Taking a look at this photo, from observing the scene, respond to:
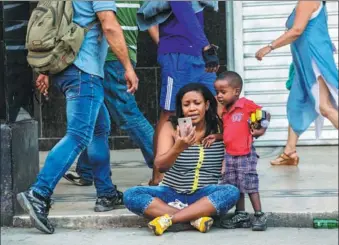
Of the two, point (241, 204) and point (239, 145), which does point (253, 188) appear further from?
point (239, 145)

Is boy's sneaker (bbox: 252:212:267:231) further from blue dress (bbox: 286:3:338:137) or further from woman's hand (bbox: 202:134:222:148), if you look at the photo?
blue dress (bbox: 286:3:338:137)

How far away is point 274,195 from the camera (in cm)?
666

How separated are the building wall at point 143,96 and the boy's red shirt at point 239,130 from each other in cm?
336

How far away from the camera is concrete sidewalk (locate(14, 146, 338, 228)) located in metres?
6.08

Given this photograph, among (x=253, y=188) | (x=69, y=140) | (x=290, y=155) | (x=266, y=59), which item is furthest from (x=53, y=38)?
(x=266, y=59)

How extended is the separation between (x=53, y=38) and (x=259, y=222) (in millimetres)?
1685

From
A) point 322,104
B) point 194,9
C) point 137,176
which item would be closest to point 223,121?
point 194,9

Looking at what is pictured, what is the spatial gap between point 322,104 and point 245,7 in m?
2.51

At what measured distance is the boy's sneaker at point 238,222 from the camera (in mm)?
6008

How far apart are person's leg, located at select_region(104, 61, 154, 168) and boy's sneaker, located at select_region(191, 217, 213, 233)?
3.84ft

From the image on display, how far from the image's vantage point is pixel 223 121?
19.8 ft

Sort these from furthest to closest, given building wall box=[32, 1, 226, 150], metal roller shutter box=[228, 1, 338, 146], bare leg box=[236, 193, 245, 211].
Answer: metal roller shutter box=[228, 1, 338, 146], building wall box=[32, 1, 226, 150], bare leg box=[236, 193, 245, 211]

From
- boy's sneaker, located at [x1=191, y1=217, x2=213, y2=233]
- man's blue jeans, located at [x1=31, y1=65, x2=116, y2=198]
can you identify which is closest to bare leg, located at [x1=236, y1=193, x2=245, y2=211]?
boy's sneaker, located at [x1=191, y1=217, x2=213, y2=233]

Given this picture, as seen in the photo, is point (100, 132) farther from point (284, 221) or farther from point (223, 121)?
point (284, 221)
